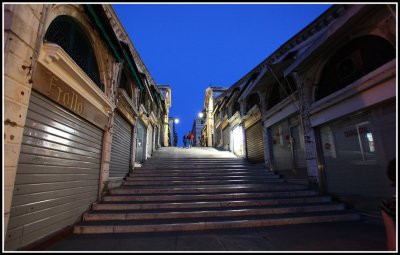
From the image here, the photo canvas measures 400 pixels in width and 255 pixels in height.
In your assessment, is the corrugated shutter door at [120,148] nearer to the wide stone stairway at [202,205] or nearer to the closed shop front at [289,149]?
the wide stone stairway at [202,205]

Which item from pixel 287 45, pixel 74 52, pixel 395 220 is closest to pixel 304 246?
pixel 395 220

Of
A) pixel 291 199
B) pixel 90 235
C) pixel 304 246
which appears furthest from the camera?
pixel 291 199

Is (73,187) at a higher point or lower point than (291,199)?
higher

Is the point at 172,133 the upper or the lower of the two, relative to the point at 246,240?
upper

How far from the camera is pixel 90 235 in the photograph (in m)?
4.55

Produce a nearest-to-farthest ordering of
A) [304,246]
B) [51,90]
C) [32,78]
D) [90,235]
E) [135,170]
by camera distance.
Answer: [32,78] → [304,246] → [51,90] → [90,235] → [135,170]

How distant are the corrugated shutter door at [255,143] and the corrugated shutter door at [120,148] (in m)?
6.96

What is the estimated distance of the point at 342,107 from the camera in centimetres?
624

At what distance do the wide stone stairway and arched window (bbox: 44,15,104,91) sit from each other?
4002 millimetres

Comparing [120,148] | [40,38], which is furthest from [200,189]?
[40,38]

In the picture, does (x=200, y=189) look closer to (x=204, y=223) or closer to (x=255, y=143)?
(x=204, y=223)

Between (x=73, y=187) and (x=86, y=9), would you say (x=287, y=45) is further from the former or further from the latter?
(x=73, y=187)

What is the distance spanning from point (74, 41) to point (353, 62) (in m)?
8.11

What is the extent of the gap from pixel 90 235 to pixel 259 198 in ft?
16.4
